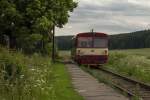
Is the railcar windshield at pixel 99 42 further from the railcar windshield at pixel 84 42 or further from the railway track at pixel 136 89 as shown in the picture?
the railway track at pixel 136 89

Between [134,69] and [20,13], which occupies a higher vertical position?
[20,13]

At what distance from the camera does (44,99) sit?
15.7 m

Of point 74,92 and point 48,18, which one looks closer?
point 74,92

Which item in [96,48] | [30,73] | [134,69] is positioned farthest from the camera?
[96,48]

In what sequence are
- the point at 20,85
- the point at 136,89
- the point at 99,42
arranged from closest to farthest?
1. the point at 20,85
2. the point at 136,89
3. the point at 99,42

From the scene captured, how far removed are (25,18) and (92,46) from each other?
7.26m

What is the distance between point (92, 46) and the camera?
44.9 meters

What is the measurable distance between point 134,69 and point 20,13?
9.12m

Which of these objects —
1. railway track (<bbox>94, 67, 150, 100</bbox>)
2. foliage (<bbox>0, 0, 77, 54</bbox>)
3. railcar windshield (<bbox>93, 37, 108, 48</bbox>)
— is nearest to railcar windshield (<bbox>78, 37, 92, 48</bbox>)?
railcar windshield (<bbox>93, 37, 108, 48</bbox>)

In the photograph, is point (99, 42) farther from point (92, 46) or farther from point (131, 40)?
point (131, 40)

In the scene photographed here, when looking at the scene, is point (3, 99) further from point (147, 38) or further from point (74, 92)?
point (147, 38)

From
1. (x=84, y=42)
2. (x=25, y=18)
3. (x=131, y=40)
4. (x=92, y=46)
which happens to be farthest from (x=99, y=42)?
(x=131, y=40)

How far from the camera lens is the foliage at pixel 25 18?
38.8 m

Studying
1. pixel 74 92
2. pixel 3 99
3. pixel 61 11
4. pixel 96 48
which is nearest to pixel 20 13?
pixel 61 11
